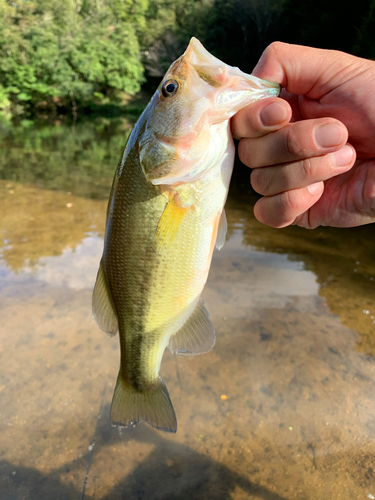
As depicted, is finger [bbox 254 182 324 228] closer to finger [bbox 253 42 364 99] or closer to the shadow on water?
finger [bbox 253 42 364 99]

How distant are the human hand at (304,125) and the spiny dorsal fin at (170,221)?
46 centimetres

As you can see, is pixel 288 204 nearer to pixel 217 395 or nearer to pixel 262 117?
pixel 262 117

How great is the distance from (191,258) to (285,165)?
679 mm

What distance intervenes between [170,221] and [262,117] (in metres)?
0.61

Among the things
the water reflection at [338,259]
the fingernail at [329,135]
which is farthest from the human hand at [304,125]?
the water reflection at [338,259]

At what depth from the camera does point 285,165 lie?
1771 mm

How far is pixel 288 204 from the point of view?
6.13 feet

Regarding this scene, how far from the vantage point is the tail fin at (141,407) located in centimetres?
180

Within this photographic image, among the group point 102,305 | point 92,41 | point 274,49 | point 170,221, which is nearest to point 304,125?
point 274,49

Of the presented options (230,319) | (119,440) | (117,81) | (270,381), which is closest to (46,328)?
(119,440)

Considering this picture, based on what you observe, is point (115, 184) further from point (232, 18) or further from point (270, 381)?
point (232, 18)

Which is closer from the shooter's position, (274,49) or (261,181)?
(274,49)

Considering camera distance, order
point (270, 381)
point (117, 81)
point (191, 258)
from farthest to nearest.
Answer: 1. point (117, 81)
2. point (270, 381)
3. point (191, 258)

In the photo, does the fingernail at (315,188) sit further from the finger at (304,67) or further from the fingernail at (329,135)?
the finger at (304,67)
